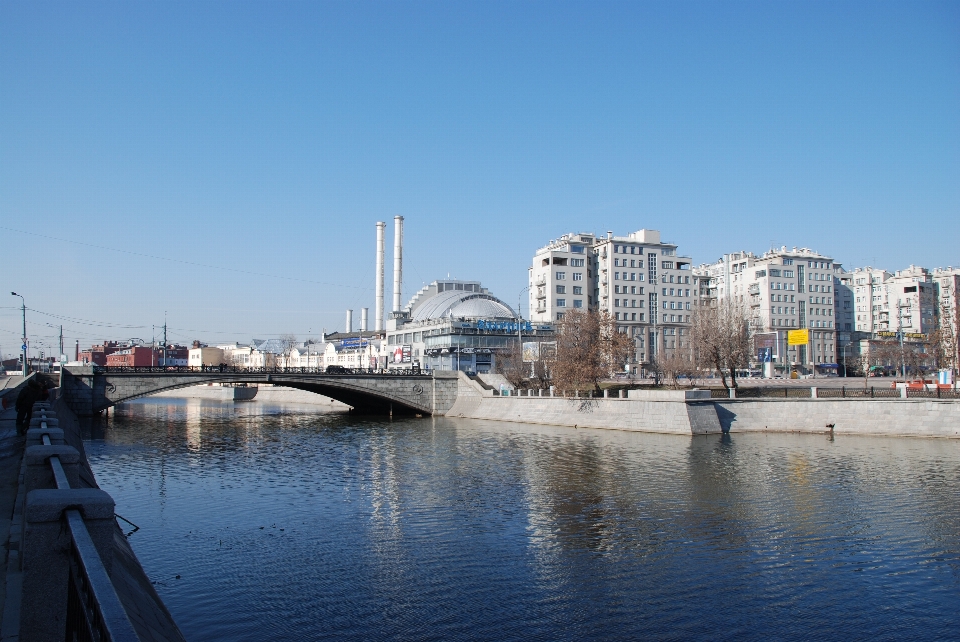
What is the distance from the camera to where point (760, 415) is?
203 feet

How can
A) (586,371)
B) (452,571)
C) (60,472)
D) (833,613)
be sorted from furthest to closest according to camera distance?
(586,371), (452,571), (833,613), (60,472)

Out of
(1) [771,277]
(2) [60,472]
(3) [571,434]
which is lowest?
(3) [571,434]

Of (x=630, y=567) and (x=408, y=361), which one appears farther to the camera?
(x=408, y=361)

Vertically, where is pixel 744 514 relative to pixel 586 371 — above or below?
below

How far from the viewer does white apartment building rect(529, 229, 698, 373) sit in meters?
142

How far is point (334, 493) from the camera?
3409cm

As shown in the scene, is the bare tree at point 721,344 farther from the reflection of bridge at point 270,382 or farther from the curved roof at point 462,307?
the curved roof at point 462,307

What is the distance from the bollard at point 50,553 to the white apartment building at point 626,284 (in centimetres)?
13313

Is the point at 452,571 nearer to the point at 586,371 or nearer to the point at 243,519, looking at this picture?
the point at 243,519

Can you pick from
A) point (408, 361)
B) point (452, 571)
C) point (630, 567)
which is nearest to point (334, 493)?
point (452, 571)

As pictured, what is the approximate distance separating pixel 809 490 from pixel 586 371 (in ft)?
131

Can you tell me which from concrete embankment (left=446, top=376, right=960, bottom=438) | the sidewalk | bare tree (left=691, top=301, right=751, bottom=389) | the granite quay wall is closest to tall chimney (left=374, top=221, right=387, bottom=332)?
bare tree (left=691, top=301, right=751, bottom=389)

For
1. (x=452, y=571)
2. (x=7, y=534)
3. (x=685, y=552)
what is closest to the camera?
(x=7, y=534)

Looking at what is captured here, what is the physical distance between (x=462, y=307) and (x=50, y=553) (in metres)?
150
